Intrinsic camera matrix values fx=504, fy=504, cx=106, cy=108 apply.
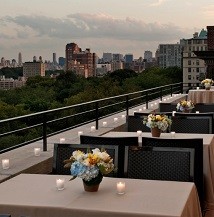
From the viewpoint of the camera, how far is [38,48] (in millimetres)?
105375

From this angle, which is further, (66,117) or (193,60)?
(193,60)

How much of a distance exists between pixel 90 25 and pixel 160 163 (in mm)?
120628

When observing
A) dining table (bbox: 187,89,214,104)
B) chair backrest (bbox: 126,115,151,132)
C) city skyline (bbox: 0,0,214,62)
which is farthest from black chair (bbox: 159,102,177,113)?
city skyline (bbox: 0,0,214,62)

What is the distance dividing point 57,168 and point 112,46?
14365cm

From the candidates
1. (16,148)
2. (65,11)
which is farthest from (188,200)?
(65,11)

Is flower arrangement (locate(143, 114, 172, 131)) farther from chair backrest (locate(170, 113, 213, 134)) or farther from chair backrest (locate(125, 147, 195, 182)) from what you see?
chair backrest (locate(125, 147, 195, 182))

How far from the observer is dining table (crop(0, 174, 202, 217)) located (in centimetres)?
348

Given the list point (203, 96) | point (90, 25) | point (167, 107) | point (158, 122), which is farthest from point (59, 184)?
point (90, 25)

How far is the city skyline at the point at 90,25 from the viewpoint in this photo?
91312mm

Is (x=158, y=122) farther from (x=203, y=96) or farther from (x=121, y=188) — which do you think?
(x=203, y=96)

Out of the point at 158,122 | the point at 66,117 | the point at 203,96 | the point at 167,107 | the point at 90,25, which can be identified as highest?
the point at 90,25

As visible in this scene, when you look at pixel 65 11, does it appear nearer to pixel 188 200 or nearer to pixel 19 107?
pixel 19 107

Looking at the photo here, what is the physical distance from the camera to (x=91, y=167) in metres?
3.79

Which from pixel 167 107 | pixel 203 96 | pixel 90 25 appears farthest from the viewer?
pixel 90 25
